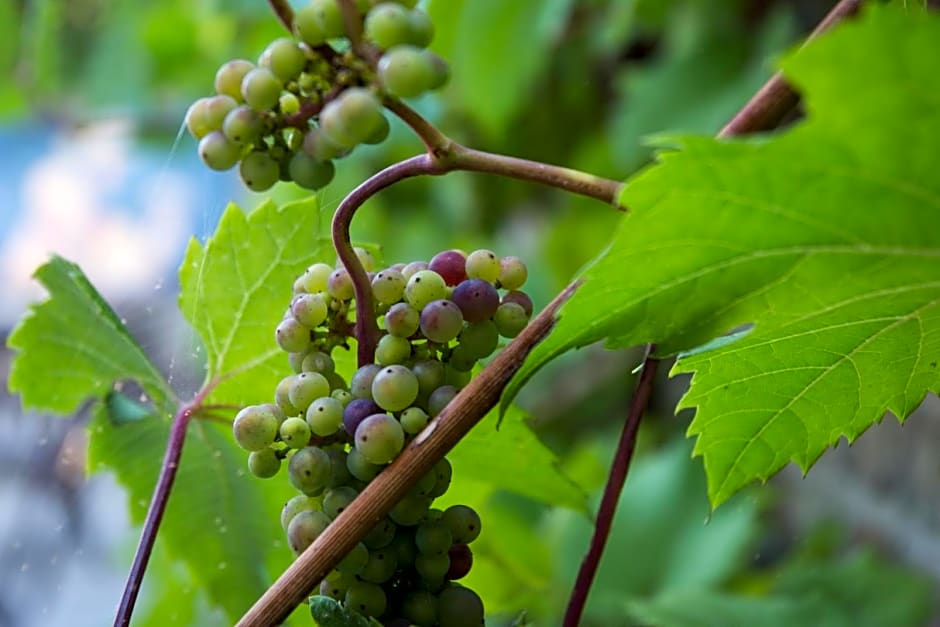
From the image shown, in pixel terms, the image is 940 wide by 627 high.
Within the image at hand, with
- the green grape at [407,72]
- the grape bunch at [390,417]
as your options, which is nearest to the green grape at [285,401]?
the grape bunch at [390,417]

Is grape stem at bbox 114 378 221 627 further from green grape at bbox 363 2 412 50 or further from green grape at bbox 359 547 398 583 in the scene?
green grape at bbox 363 2 412 50

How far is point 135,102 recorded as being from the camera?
146 cm

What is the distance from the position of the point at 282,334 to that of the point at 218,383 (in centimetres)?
10

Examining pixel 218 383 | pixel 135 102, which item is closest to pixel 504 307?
pixel 218 383

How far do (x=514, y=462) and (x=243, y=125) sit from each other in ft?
0.57

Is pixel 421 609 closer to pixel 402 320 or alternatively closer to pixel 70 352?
pixel 402 320

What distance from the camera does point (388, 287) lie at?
1.07 feet

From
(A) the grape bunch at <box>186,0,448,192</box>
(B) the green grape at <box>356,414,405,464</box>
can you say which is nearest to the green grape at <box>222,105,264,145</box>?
(A) the grape bunch at <box>186,0,448,192</box>

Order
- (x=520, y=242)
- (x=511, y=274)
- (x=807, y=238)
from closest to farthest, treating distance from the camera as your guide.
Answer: (x=807, y=238), (x=511, y=274), (x=520, y=242)

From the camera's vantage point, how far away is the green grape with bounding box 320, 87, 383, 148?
27cm

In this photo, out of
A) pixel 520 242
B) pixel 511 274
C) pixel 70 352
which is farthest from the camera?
pixel 520 242

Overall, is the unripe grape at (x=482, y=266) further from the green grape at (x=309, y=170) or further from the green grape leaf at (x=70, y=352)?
the green grape leaf at (x=70, y=352)

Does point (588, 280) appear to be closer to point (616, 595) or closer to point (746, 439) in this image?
point (746, 439)

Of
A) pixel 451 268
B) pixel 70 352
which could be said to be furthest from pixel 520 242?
pixel 451 268
